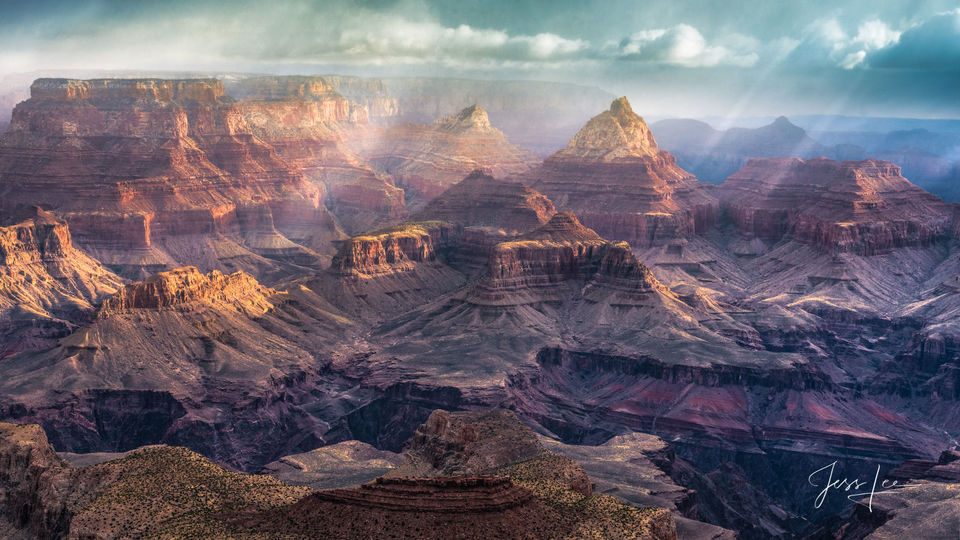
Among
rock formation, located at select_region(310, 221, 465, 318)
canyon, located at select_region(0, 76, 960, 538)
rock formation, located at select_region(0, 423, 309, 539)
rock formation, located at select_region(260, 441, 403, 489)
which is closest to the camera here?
rock formation, located at select_region(0, 423, 309, 539)

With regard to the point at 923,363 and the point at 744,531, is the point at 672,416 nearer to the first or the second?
the point at 744,531

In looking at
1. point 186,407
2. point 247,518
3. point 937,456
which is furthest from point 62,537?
point 937,456

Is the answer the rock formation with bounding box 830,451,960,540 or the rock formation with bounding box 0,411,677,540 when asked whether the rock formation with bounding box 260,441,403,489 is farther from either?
the rock formation with bounding box 830,451,960,540

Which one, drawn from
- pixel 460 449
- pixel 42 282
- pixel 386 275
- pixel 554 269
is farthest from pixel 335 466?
pixel 42 282

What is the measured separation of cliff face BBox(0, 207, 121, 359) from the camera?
16388 cm

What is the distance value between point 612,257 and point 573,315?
11.0m

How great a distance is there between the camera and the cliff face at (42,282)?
538 ft

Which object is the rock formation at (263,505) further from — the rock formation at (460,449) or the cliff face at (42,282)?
the cliff face at (42,282)

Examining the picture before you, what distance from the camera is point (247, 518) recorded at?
70438 millimetres

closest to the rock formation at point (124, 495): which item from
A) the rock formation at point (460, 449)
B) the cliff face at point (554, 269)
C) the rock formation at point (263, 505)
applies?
the rock formation at point (263, 505)
